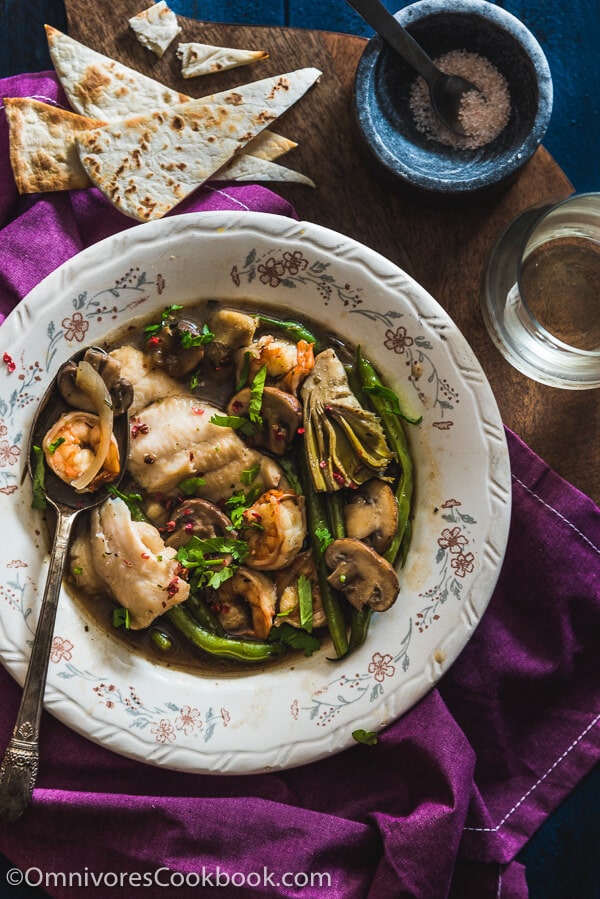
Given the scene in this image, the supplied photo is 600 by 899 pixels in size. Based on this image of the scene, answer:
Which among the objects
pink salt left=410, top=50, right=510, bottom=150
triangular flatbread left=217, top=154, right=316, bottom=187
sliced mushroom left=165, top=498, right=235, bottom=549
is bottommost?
sliced mushroom left=165, top=498, right=235, bottom=549

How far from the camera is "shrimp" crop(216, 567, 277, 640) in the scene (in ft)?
12.7

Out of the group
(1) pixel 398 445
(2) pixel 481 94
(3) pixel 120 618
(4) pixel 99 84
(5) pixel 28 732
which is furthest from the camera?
(2) pixel 481 94

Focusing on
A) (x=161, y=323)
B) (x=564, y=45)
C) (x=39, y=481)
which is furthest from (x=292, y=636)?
(x=564, y=45)

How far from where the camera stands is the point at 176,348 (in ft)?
12.9

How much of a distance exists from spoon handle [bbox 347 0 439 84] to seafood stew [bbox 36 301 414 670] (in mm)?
1490

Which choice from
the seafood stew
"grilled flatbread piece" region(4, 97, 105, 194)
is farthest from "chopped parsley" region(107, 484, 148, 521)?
"grilled flatbread piece" region(4, 97, 105, 194)

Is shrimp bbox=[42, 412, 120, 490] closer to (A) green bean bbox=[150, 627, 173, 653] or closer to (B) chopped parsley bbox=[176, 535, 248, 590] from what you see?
(B) chopped parsley bbox=[176, 535, 248, 590]

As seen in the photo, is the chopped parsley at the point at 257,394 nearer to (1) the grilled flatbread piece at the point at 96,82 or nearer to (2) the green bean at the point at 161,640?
(2) the green bean at the point at 161,640

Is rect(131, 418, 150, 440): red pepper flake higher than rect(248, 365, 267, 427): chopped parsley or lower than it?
lower

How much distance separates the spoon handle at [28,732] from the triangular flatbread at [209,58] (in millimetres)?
2682

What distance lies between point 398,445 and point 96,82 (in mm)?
2365

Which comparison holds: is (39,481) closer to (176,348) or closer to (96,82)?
(176,348)

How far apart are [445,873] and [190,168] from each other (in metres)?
3.59

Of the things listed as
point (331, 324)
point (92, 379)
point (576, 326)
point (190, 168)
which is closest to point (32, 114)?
point (190, 168)
